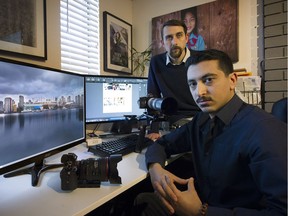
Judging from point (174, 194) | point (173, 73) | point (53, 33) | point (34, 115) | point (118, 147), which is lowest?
point (174, 194)

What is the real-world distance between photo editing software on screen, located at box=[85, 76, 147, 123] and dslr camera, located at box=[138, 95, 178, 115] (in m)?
0.30

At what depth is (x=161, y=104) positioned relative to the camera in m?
1.21

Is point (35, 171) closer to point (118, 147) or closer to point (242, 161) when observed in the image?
point (118, 147)

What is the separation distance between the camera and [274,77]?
1612 mm

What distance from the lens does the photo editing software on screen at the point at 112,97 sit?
4.78ft

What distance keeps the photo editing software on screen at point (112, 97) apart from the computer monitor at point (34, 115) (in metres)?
0.30

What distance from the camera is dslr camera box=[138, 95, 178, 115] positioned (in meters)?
1.21

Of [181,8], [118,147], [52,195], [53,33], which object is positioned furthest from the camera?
[181,8]

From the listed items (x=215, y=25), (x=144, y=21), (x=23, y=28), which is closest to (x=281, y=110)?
(x=215, y=25)

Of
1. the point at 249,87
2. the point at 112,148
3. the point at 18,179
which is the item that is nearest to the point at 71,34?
the point at 112,148

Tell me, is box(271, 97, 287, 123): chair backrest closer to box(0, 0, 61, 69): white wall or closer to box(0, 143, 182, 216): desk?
box(0, 143, 182, 216): desk

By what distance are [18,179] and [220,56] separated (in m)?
0.97

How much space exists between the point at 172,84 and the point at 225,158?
1017 millimetres

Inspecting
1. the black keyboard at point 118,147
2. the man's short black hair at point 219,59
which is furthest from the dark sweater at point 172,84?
the man's short black hair at point 219,59
